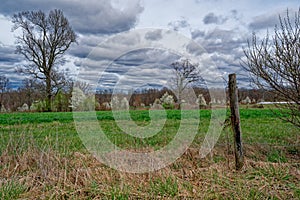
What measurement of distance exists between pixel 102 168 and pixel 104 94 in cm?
2755

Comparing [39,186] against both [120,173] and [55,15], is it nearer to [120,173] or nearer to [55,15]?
[120,173]

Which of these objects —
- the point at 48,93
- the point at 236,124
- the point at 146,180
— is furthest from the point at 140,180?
the point at 48,93

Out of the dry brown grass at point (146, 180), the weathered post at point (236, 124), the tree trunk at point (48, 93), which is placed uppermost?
the tree trunk at point (48, 93)

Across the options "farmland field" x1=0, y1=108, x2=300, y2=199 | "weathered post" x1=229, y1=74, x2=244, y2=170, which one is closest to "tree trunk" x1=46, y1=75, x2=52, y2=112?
"farmland field" x1=0, y1=108, x2=300, y2=199

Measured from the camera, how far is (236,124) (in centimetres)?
490

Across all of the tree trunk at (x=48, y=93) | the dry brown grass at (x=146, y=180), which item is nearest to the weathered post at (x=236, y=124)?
the dry brown grass at (x=146, y=180)

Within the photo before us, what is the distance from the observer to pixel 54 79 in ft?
109

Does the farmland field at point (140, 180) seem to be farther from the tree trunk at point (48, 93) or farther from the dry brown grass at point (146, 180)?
the tree trunk at point (48, 93)

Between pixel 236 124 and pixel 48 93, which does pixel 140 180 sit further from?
pixel 48 93

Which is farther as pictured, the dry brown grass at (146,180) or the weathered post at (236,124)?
the weathered post at (236,124)

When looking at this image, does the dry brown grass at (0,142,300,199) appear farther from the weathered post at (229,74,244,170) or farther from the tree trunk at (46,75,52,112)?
the tree trunk at (46,75,52,112)

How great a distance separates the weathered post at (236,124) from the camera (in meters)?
4.82

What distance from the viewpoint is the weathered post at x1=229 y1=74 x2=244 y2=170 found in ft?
15.8

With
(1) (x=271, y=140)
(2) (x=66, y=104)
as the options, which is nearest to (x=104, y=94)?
(2) (x=66, y=104)
